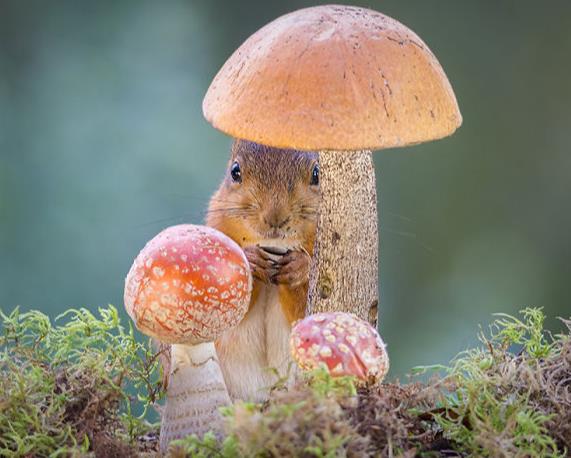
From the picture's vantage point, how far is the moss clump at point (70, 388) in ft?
7.30

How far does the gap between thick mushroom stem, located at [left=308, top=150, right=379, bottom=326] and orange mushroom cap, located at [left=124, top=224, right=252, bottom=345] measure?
0.33 metres

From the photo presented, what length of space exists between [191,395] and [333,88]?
0.88 m

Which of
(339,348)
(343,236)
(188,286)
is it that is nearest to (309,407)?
(339,348)

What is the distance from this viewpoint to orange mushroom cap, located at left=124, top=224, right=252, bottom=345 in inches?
85.6

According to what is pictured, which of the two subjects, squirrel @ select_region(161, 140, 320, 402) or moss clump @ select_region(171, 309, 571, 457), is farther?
squirrel @ select_region(161, 140, 320, 402)

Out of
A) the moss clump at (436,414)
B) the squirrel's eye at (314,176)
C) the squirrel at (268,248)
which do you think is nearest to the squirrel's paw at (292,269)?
the squirrel at (268,248)

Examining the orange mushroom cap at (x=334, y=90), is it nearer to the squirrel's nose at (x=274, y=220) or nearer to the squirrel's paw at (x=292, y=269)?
the squirrel's nose at (x=274, y=220)

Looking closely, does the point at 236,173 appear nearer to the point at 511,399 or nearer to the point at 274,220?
the point at 274,220

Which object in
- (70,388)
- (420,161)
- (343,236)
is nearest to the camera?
(70,388)

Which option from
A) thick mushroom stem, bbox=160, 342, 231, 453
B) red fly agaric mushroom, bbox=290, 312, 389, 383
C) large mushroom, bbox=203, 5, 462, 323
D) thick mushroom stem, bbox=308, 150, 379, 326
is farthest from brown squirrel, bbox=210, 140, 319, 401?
red fly agaric mushroom, bbox=290, 312, 389, 383

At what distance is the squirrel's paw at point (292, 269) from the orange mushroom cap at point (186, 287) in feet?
1.64

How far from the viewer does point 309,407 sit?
1875 mm

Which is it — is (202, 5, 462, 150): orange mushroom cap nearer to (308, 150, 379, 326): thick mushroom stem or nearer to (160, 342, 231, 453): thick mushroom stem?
(308, 150, 379, 326): thick mushroom stem

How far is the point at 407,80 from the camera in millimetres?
2201
